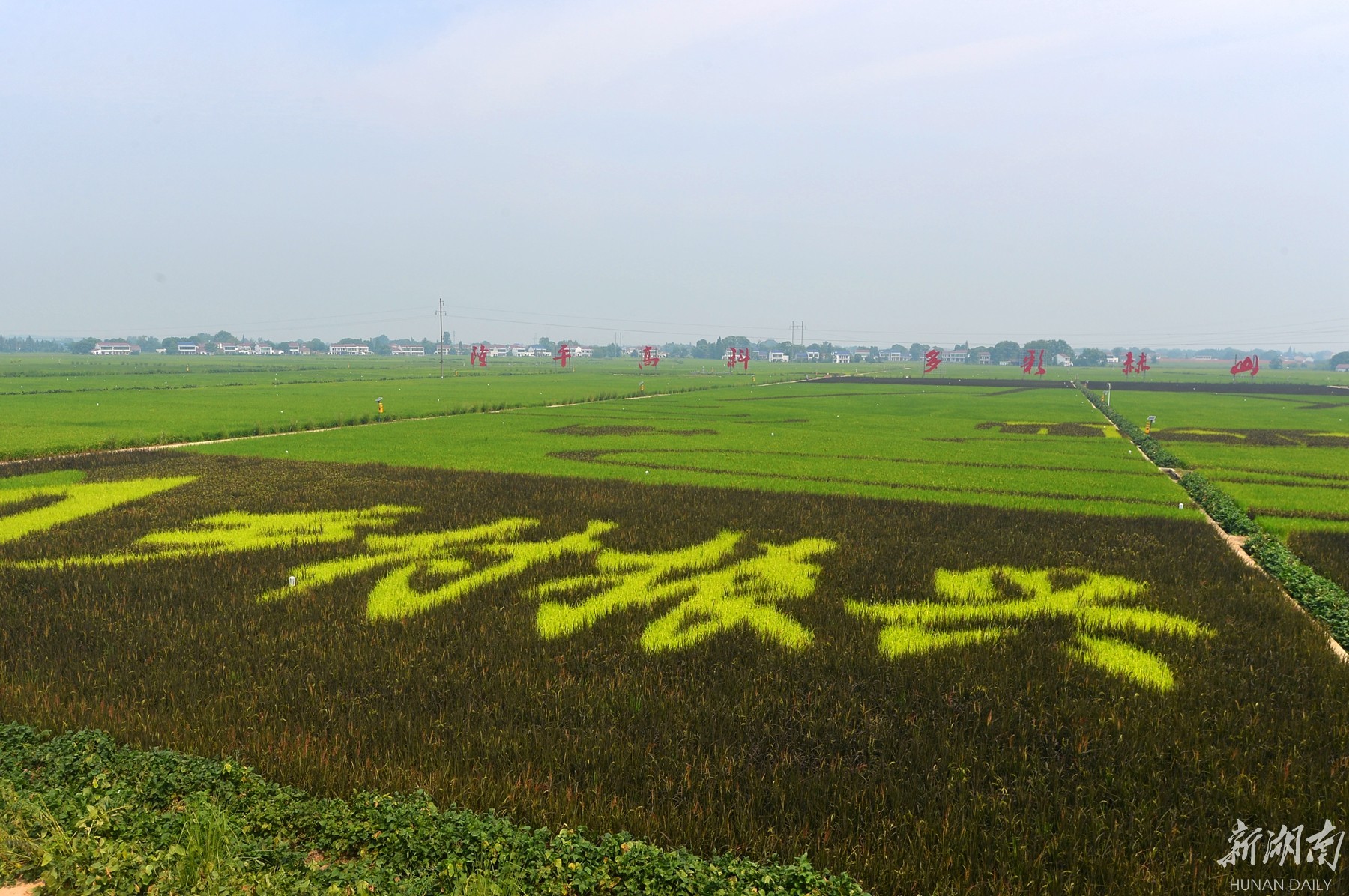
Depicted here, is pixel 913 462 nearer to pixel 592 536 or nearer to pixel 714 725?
pixel 592 536

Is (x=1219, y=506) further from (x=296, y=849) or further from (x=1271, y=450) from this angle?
(x=296, y=849)

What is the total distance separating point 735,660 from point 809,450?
1973 cm

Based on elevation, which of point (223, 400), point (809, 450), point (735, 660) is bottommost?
point (735, 660)

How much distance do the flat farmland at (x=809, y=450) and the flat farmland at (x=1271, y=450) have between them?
1718mm

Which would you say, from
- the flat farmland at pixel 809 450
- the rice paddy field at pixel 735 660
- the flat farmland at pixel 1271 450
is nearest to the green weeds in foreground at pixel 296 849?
the rice paddy field at pixel 735 660

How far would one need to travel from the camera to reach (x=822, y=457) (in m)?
25.2

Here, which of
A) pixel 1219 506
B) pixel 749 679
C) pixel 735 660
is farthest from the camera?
pixel 1219 506

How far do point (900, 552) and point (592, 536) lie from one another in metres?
5.45

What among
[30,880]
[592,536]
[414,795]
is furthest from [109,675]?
[592,536]

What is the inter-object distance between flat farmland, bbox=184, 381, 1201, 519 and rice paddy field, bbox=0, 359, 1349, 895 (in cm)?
49

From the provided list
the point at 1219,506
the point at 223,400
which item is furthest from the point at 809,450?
the point at 223,400

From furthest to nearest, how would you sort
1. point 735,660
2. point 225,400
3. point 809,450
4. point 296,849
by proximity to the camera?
point 225,400, point 809,450, point 735,660, point 296,849

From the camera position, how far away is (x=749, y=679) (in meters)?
7.45

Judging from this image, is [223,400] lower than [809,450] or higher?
higher
